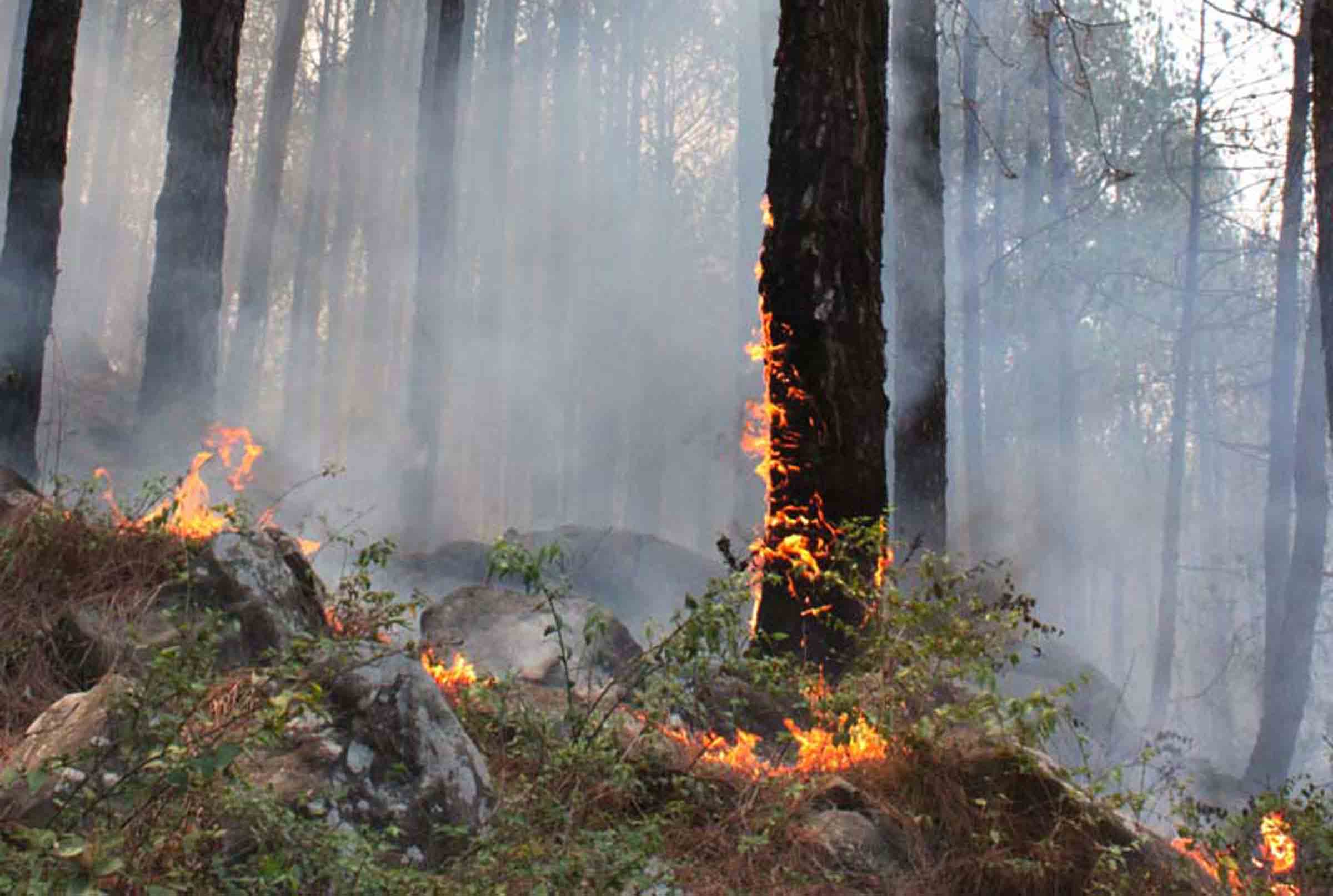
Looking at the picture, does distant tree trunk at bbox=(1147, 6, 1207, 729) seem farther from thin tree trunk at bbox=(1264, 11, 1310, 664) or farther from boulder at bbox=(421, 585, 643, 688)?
boulder at bbox=(421, 585, 643, 688)

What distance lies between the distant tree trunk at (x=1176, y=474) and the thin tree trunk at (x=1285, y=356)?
2.23 metres

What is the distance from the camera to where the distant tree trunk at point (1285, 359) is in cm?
1373

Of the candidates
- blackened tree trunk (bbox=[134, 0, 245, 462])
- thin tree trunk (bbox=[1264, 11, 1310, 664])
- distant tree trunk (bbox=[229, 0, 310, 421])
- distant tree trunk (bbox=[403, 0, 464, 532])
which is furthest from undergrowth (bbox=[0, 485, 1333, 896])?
distant tree trunk (bbox=[229, 0, 310, 421])

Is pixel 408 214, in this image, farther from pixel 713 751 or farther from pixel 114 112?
pixel 713 751

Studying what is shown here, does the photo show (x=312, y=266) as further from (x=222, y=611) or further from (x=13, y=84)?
(x=222, y=611)

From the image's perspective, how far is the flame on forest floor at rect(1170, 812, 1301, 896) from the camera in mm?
4109

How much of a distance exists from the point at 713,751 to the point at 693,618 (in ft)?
3.51

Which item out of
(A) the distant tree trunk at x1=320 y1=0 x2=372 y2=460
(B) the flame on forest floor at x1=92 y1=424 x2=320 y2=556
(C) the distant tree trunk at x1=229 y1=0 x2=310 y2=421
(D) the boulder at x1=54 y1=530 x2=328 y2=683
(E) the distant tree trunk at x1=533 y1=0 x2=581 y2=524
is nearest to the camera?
(D) the boulder at x1=54 y1=530 x2=328 y2=683

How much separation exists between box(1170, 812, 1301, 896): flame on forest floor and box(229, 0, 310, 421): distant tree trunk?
19.6 meters

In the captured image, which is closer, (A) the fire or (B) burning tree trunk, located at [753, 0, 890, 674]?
(A) the fire

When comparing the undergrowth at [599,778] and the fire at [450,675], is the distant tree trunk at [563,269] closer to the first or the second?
the fire at [450,675]

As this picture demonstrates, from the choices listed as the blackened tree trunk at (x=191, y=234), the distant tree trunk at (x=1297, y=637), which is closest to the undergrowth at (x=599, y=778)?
the blackened tree trunk at (x=191, y=234)

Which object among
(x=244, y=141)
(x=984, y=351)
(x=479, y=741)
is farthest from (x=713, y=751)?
(x=244, y=141)

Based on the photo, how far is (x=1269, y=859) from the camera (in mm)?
5289
